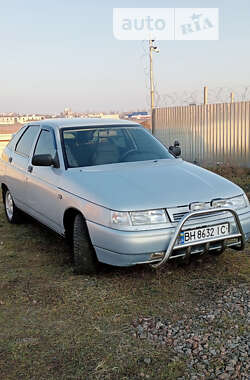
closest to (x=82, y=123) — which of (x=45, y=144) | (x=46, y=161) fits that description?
(x=45, y=144)

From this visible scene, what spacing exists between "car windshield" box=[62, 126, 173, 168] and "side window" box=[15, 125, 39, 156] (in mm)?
865

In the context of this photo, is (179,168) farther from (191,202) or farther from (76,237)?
(76,237)

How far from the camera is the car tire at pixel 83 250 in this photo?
13.3ft

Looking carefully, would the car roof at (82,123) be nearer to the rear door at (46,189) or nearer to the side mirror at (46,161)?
the rear door at (46,189)

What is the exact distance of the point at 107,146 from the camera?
4.94m

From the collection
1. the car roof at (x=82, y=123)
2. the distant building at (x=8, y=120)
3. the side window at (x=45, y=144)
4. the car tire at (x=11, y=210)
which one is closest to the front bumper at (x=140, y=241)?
the side window at (x=45, y=144)

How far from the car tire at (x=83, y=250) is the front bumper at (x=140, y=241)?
0.16m

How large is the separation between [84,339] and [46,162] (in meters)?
2.26

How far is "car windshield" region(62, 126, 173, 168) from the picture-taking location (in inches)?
187

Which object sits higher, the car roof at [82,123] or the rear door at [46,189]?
the car roof at [82,123]

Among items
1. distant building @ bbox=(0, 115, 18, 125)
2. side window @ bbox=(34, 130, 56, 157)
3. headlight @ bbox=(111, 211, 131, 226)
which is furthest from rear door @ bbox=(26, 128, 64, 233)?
distant building @ bbox=(0, 115, 18, 125)

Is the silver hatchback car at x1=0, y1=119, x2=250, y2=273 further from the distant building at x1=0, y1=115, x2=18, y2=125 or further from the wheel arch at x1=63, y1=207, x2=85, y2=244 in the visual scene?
the distant building at x1=0, y1=115, x2=18, y2=125

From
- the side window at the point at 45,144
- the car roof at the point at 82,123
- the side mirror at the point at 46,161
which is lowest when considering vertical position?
the side mirror at the point at 46,161

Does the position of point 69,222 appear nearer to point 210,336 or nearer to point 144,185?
point 144,185
